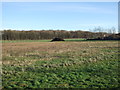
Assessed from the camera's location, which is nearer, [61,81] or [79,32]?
[61,81]

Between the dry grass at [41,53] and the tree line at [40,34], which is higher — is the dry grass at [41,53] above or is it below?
below

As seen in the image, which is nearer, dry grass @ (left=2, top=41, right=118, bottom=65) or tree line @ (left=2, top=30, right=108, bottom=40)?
dry grass @ (left=2, top=41, right=118, bottom=65)

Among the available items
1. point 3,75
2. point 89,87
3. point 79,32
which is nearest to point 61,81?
point 89,87

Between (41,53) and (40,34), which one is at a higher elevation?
(40,34)

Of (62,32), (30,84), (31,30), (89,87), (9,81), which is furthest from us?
(62,32)

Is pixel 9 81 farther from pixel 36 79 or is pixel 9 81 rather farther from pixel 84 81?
pixel 84 81

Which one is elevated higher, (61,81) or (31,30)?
(31,30)

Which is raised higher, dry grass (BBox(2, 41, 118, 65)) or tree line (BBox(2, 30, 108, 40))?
tree line (BBox(2, 30, 108, 40))

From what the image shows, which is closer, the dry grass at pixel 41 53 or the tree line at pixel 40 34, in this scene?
the dry grass at pixel 41 53

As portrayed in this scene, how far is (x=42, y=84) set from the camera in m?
6.91

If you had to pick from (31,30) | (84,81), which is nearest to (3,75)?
(84,81)

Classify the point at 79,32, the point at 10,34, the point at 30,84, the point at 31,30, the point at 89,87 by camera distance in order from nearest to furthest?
the point at 89,87
the point at 30,84
the point at 10,34
the point at 31,30
the point at 79,32

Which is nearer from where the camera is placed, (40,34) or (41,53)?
(41,53)

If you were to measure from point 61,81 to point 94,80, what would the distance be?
159cm
